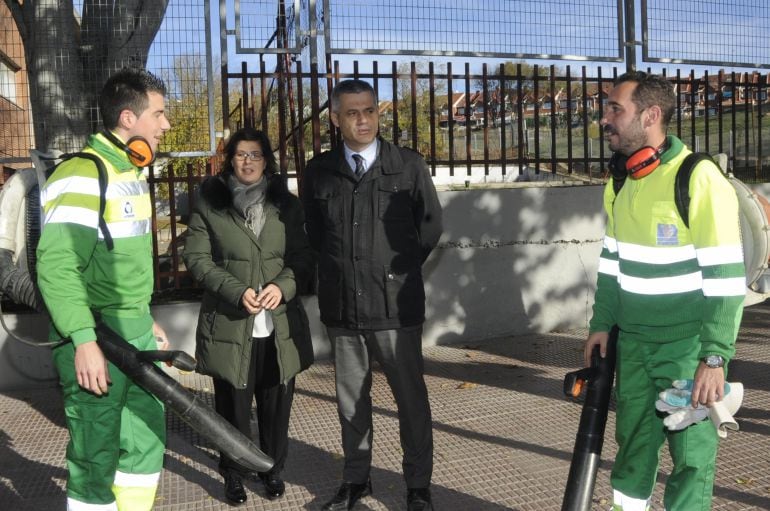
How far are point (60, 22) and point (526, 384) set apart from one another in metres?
4.73

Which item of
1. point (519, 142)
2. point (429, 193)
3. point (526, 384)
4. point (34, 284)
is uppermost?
point (519, 142)

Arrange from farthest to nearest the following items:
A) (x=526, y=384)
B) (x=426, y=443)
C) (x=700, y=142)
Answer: (x=700, y=142)
(x=526, y=384)
(x=426, y=443)

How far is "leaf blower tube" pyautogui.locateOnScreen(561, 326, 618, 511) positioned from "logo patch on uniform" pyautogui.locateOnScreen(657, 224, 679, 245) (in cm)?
52

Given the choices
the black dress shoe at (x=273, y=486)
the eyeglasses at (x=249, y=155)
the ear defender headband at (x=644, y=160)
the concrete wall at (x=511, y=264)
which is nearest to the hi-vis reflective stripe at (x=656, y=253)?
the ear defender headband at (x=644, y=160)

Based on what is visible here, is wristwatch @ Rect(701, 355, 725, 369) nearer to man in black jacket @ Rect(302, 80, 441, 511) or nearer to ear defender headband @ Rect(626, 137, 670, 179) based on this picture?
ear defender headband @ Rect(626, 137, 670, 179)

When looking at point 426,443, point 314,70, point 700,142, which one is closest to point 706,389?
point 426,443

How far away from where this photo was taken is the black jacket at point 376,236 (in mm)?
3793

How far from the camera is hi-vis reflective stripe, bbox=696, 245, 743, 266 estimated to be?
8.93 feet

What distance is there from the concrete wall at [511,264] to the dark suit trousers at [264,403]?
289 cm

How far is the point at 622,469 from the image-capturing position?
3047 mm

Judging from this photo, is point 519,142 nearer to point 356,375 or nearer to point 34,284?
point 356,375

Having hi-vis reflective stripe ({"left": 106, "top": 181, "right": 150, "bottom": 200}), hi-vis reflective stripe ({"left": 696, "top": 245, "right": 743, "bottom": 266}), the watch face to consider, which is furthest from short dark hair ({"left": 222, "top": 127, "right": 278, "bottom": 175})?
Result: the watch face

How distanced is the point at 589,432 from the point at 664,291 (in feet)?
1.91

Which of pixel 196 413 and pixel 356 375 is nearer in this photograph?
pixel 196 413
